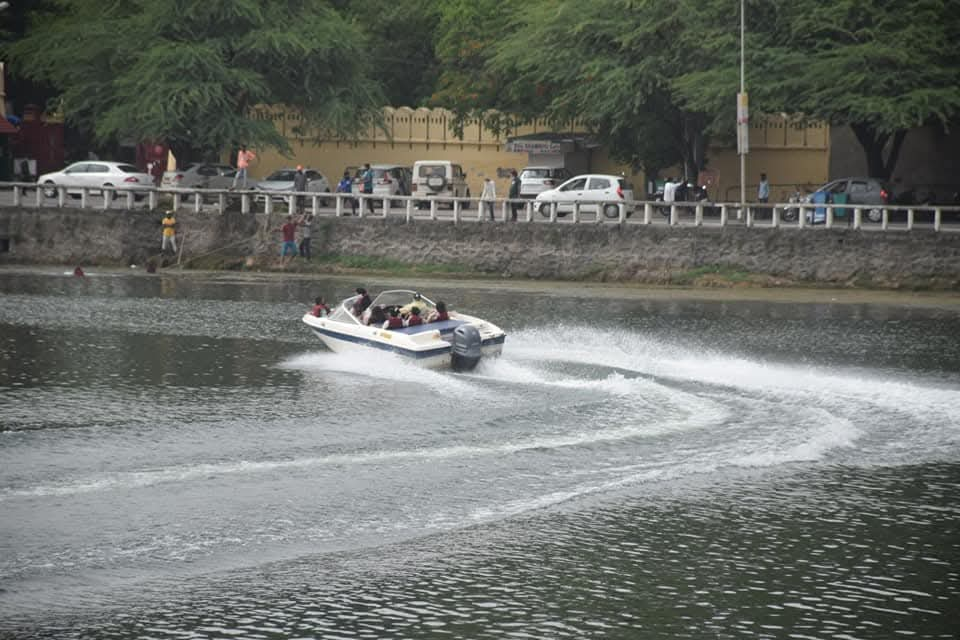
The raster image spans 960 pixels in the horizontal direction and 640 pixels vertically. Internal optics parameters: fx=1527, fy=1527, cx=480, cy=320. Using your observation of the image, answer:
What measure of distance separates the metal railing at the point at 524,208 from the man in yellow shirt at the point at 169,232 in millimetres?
772

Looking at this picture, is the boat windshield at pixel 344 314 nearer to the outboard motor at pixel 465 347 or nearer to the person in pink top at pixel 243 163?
the outboard motor at pixel 465 347

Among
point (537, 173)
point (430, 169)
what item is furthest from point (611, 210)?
point (430, 169)

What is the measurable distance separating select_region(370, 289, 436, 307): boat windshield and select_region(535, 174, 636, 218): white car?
16.1 meters

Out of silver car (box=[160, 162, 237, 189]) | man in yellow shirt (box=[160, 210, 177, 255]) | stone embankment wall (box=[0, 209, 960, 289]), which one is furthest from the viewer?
silver car (box=[160, 162, 237, 189])

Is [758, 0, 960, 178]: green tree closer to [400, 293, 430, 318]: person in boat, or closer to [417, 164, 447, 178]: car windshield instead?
[417, 164, 447, 178]: car windshield

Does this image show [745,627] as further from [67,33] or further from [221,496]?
[67,33]

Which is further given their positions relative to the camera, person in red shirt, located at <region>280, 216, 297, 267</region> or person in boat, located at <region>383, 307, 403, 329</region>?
person in red shirt, located at <region>280, 216, 297, 267</region>

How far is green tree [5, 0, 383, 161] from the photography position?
5425 cm

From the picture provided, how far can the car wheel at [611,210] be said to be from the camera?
5078 centimetres

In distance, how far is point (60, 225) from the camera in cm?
5259

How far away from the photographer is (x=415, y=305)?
31.7m

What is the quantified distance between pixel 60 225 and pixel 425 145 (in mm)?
18468

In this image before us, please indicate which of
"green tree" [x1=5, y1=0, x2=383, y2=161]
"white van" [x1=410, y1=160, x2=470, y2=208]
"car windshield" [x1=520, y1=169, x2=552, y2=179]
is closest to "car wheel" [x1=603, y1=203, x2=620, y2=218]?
"car windshield" [x1=520, y1=169, x2=552, y2=179]

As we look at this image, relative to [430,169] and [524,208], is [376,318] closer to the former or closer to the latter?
[524,208]
